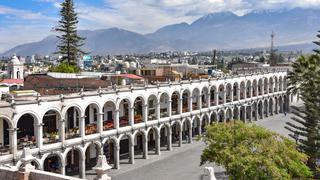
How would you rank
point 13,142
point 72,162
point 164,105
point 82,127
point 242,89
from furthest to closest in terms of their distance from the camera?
point 242,89 < point 164,105 < point 72,162 < point 82,127 < point 13,142

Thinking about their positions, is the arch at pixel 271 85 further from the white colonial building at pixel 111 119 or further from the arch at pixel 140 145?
the arch at pixel 140 145

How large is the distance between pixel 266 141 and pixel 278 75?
52.2m

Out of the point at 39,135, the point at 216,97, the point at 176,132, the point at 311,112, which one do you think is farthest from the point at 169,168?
the point at 216,97

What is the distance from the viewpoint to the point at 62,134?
114ft

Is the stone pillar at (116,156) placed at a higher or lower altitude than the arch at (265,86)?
lower

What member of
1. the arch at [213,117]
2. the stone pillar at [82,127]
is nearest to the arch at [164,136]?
the arch at [213,117]

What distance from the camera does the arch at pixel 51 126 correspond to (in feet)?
116

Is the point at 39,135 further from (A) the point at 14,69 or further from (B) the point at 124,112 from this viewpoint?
(A) the point at 14,69

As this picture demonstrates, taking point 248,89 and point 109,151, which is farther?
point 248,89

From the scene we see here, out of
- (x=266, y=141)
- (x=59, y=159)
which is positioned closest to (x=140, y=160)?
(x=59, y=159)

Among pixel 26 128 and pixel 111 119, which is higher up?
pixel 26 128

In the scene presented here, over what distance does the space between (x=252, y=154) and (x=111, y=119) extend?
2116 centimetres

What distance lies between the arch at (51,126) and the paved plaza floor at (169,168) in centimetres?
471

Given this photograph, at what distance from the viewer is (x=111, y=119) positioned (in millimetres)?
44625
